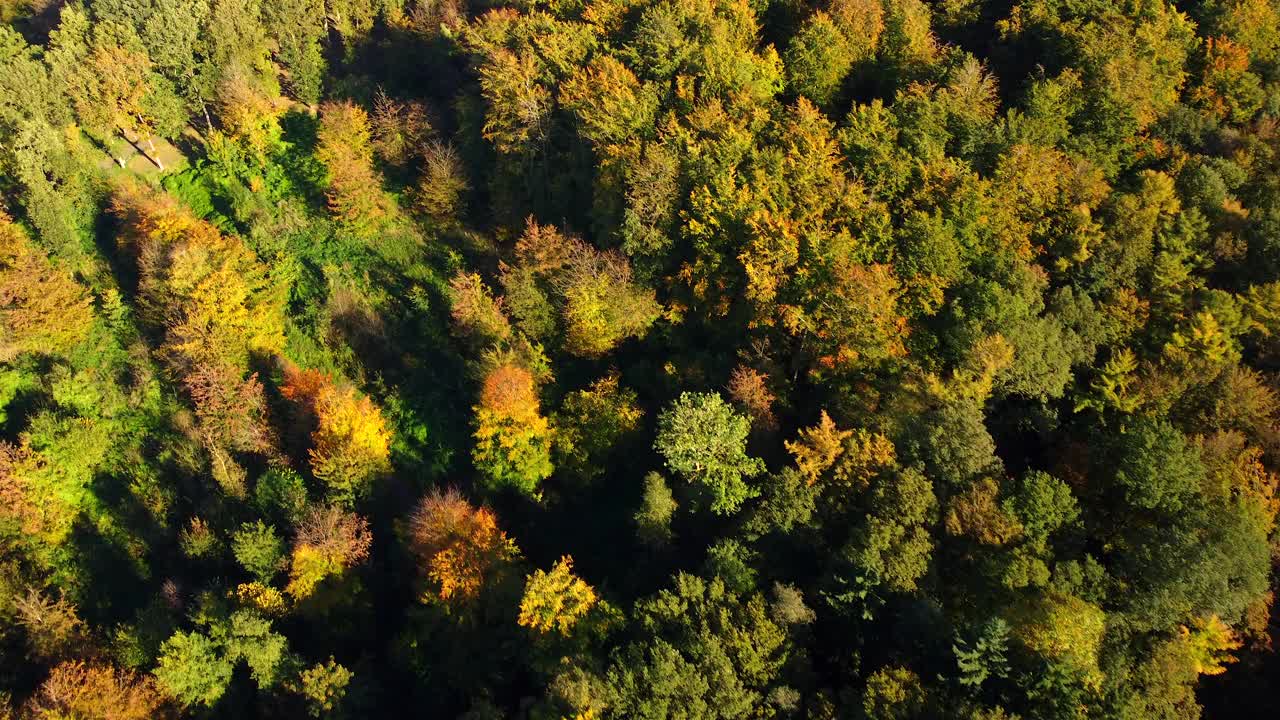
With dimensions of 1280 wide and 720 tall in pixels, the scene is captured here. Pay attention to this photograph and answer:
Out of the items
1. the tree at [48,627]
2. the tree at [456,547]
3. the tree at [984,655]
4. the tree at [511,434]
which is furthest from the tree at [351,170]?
the tree at [984,655]

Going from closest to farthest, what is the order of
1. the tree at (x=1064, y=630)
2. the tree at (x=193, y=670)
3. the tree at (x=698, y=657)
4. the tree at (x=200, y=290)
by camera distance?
the tree at (x=1064, y=630) → the tree at (x=698, y=657) → the tree at (x=193, y=670) → the tree at (x=200, y=290)

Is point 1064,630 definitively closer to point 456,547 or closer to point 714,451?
point 714,451

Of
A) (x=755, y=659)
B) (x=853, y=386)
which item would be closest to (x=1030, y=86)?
(x=853, y=386)

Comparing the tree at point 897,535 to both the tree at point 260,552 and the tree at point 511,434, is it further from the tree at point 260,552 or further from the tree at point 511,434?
the tree at point 260,552

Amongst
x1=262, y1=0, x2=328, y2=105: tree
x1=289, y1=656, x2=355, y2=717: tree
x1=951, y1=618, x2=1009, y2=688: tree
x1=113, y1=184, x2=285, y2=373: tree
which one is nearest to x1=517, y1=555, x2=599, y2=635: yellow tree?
x1=289, y1=656, x2=355, y2=717: tree

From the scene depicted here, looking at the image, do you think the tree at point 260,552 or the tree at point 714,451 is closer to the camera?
the tree at point 714,451

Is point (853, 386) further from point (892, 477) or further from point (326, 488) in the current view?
point (326, 488)

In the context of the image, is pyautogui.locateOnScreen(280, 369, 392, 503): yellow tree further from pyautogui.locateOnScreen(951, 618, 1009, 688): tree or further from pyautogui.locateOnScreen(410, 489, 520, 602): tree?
pyautogui.locateOnScreen(951, 618, 1009, 688): tree
